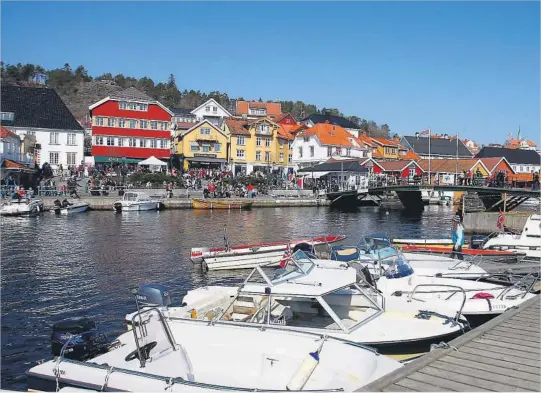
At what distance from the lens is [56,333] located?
1229 cm

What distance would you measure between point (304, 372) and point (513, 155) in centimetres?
11127

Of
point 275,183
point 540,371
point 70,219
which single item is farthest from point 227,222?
point 540,371

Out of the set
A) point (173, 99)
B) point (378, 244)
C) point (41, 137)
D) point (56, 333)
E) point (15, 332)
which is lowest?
point (15, 332)

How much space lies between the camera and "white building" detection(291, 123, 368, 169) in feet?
298

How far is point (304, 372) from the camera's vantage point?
9484 mm

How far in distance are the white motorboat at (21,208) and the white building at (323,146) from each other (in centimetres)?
5177

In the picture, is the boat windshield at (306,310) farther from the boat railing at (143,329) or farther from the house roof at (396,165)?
the house roof at (396,165)

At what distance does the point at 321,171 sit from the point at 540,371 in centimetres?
6999

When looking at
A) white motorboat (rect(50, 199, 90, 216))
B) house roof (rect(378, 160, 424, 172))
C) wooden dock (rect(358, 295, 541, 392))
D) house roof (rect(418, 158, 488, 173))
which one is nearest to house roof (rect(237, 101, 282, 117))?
house roof (rect(378, 160, 424, 172))

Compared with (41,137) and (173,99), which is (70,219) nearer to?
(41,137)

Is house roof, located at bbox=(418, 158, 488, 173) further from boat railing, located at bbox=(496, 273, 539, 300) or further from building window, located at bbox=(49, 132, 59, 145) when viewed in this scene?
boat railing, located at bbox=(496, 273, 539, 300)

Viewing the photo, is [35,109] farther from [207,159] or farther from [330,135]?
[330,135]

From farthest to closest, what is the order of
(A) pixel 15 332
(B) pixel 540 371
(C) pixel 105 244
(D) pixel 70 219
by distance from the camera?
(D) pixel 70 219 < (C) pixel 105 244 < (A) pixel 15 332 < (B) pixel 540 371

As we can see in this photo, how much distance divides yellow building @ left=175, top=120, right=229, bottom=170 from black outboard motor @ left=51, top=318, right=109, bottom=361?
71417 millimetres
